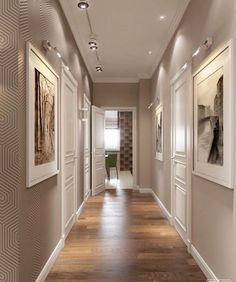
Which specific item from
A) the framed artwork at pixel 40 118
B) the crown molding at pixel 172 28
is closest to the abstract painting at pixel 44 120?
the framed artwork at pixel 40 118

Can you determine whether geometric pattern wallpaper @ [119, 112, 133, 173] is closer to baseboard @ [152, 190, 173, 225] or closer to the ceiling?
the ceiling

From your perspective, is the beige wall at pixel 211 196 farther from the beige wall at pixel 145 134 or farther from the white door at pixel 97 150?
the white door at pixel 97 150

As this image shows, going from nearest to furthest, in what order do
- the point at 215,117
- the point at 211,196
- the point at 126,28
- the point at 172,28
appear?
the point at 215,117, the point at 211,196, the point at 172,28, the point at 126,28

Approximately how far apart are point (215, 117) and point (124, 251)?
190cm

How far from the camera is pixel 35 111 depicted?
2.36 metres

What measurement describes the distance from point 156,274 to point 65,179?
163cm

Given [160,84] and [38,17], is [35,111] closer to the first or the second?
[38,17]

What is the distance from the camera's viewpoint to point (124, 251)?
330 cm

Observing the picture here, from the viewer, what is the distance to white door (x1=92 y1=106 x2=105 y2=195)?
689cm

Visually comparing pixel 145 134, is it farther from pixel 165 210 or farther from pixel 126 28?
pixel 126 28

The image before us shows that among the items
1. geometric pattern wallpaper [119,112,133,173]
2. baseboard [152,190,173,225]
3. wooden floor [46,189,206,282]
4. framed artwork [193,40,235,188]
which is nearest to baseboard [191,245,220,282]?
wooden floor [46,189,206,282]

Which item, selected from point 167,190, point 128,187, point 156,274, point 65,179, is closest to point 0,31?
point 65,179

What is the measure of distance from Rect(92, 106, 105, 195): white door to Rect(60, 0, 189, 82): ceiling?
1285mm

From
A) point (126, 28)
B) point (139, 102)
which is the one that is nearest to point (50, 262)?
point (126, 28)
